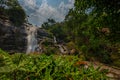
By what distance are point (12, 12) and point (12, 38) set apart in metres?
9.84

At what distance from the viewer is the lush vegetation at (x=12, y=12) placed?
58.5m

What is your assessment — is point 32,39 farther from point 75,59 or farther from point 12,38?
point 75,59

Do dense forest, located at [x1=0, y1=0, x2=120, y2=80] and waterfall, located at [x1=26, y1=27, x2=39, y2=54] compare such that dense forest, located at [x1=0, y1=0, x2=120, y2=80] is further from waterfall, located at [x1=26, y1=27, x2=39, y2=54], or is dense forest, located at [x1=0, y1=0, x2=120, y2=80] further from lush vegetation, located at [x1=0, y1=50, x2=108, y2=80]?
waterfall, located at [x1=26, y1=27, x2=39, y2=54]

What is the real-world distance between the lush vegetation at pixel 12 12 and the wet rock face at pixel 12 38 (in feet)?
10.3

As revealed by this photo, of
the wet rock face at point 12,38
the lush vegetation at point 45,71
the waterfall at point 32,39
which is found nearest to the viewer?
the lush vegetation at point 45,71

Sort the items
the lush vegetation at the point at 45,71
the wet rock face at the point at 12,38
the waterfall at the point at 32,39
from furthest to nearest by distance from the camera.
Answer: the waterfall at the point at 32,39
the wet rock face at the point at 12,38
the lush vegetation at the point at 45,71

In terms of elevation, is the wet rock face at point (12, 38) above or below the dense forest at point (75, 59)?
above

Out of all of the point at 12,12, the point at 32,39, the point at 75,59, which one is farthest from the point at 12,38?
the point at 75,59

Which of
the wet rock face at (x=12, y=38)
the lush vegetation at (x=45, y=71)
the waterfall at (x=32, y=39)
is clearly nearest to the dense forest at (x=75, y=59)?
the lush vegetation at (x=45, y=71)

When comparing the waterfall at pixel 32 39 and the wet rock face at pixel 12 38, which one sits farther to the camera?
the waterfall at pixel 32 39

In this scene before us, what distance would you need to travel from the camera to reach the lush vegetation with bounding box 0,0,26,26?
58500mm

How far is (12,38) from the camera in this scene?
175ft

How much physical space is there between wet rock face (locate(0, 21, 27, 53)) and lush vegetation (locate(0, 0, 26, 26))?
124 inches

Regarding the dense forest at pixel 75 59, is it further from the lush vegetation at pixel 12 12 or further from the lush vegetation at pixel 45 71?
the lush vegetation at pixel 12 12
